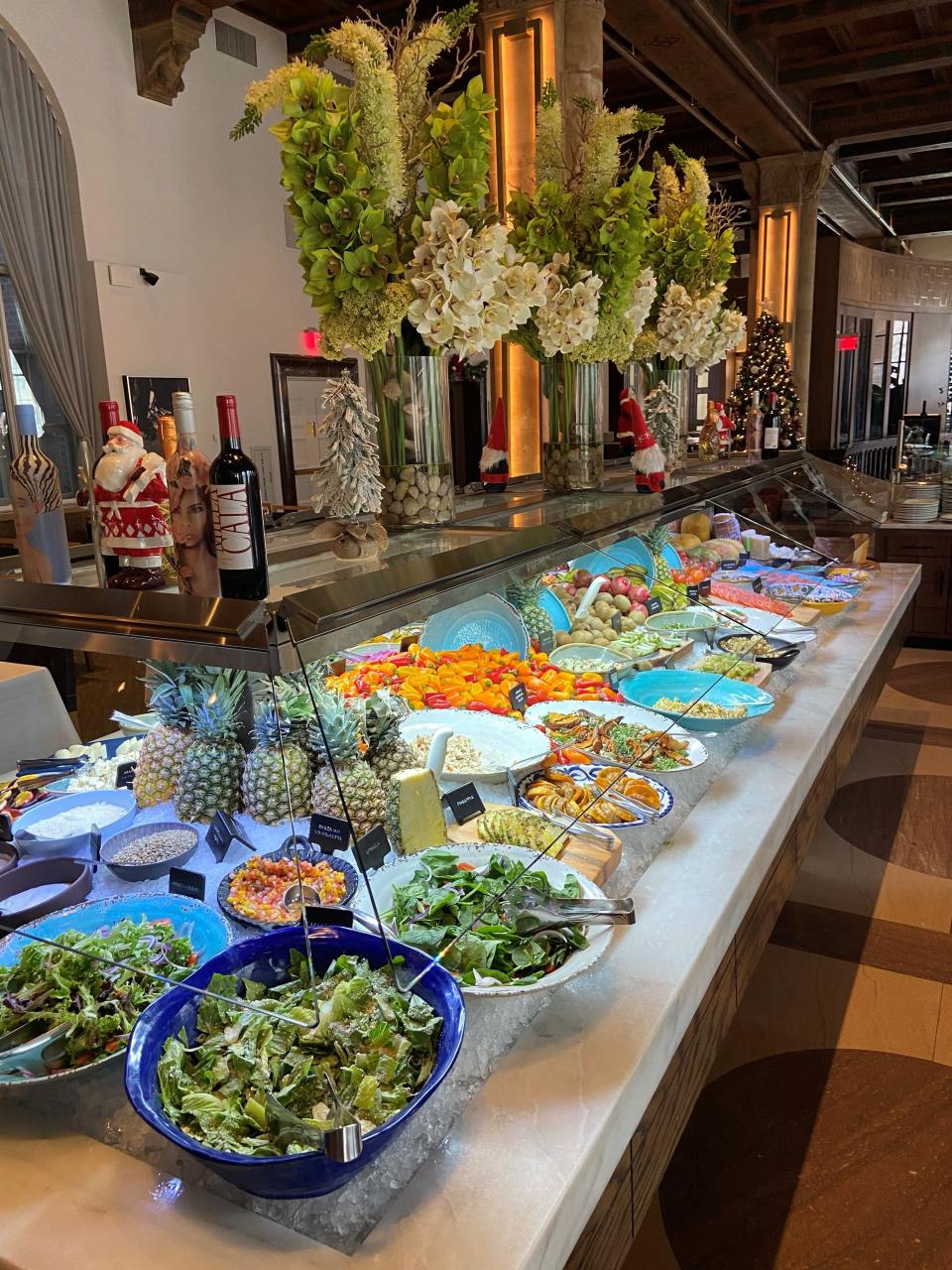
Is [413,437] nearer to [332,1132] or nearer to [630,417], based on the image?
[630,417]

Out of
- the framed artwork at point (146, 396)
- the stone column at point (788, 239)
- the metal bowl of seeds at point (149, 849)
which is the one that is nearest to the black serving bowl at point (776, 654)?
the metal bowl of seeds at point (149, 849)

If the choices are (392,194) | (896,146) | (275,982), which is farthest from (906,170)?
(275,982)

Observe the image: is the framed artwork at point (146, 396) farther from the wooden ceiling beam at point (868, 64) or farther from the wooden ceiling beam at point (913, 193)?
the wooden ceiling beam at point (913, 193)

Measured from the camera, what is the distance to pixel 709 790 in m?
2.23

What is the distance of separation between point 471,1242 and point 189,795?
1.13 metres

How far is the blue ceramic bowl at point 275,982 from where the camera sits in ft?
3.32

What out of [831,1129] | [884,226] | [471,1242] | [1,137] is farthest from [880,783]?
[884,226]

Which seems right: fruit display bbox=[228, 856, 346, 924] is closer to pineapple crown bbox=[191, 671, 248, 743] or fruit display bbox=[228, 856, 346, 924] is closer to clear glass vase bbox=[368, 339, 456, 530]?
pineapple crown bbox=[191, 671, 248, 743]

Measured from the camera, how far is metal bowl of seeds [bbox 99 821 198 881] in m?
1.70

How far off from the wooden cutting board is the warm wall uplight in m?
3.83

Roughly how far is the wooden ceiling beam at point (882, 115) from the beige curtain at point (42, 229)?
28.7ft

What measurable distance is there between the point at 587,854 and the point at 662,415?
2.19 metres

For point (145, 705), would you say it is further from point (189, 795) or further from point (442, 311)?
point (442, 311)

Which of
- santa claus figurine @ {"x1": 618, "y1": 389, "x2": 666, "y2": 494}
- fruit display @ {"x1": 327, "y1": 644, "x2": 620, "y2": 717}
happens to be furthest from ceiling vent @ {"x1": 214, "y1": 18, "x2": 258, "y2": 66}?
fruit display @ {"x1": 327, "y1": 644, "x2": 620, "y2": 717}
